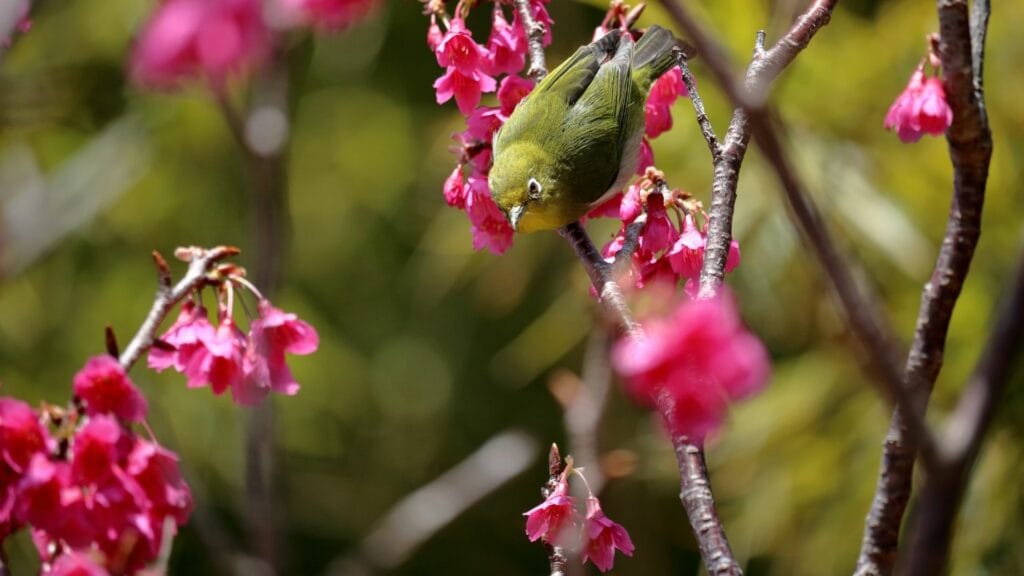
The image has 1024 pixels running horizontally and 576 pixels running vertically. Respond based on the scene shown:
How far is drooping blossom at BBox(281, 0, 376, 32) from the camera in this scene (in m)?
0.60

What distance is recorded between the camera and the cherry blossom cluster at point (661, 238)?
1.16 metres

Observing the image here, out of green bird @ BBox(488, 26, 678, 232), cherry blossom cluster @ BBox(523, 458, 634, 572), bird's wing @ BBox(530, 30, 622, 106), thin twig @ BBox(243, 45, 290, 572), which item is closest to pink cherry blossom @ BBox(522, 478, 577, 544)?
cherry blossom cluster @ BBox(523, 458, 634, 572)

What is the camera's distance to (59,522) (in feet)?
3.00

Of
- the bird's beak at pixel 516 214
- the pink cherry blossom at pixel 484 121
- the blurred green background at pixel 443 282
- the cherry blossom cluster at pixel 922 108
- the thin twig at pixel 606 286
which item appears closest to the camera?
the thin twig at pixel 606 286

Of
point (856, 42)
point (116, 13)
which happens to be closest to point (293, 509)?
point (116, 13)

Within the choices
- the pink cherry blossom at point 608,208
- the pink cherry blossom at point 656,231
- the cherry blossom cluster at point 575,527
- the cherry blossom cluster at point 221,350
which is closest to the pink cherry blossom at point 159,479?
the cherry blossom cluster at point 221,350

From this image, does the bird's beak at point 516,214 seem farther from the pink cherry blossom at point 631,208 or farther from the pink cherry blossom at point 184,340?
the pink cherry blossom at point 184,340

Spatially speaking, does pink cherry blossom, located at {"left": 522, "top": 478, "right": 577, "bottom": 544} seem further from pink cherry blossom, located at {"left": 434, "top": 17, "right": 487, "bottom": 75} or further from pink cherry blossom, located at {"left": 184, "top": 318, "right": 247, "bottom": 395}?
pink cherry blossom, located at {"left": 434, "top": 17, "right": 487, "bottom": 75}

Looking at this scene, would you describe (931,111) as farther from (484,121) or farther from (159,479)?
(159,479)

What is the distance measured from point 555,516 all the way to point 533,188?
81 cm

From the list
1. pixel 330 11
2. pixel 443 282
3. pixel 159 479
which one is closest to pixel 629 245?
pixel 159 479

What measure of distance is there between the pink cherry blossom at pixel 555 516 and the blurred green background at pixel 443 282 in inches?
35.7

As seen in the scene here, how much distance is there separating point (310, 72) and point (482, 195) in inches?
166

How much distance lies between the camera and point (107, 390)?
93 cm
